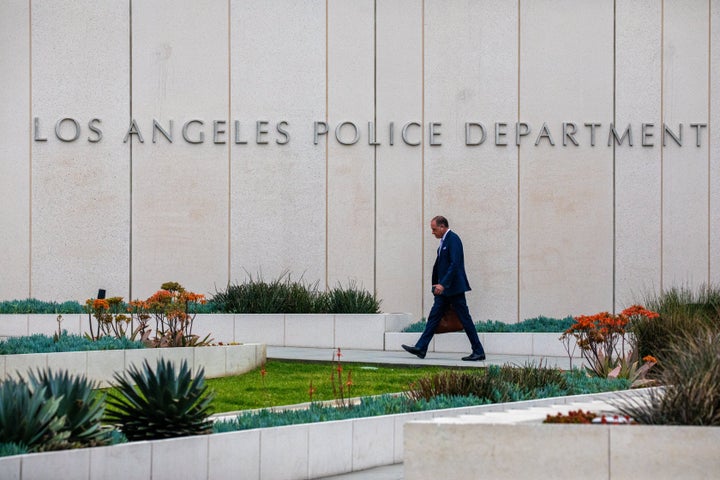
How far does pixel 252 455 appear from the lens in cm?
875

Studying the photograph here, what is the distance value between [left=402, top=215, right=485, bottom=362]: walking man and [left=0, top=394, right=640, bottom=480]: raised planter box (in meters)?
5.58

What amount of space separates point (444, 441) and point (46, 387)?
8.81 feet

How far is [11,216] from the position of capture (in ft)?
71.4

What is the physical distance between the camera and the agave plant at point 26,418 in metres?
7.52

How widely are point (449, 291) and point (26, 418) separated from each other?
29.7 ft

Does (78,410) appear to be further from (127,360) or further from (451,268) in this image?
(451,268)

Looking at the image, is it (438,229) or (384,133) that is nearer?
(438,229)

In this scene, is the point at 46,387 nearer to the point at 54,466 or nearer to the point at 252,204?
the point at 54,466

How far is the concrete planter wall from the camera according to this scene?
7.33 metres

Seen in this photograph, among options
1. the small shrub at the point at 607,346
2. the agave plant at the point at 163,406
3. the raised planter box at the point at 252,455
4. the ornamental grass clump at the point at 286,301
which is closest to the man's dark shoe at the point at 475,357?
the small shrub at the point at 607,346

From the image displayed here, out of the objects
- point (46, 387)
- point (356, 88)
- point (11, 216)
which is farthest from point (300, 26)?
point (46, 387)

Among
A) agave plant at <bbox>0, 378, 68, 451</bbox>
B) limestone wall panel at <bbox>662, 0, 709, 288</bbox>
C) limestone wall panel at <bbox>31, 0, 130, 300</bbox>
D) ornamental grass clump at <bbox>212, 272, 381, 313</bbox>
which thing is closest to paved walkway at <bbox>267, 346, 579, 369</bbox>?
Answer: ornamental grass clump at <bbox>212, 272, 381, 313</bbox>

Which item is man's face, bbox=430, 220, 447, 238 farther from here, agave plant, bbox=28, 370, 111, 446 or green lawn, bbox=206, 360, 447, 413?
agave plant, bbox=28, 370, 111, 446

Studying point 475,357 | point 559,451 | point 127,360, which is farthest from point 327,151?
point 559,451
